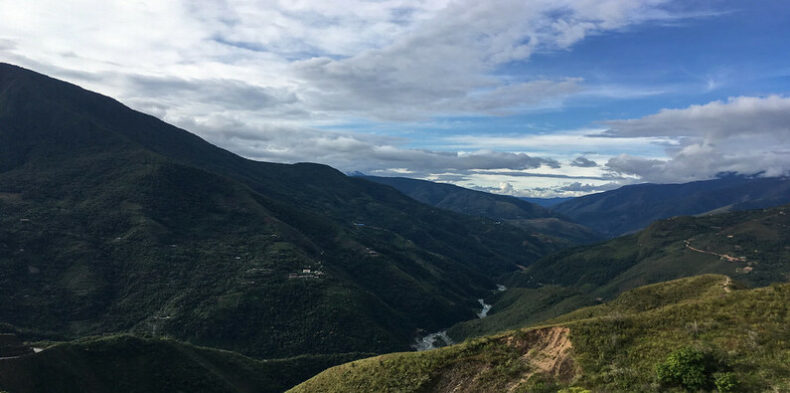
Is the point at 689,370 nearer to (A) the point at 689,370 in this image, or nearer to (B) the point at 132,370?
(A) the point at 689,370

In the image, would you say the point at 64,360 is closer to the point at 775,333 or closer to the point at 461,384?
the point at 461,384

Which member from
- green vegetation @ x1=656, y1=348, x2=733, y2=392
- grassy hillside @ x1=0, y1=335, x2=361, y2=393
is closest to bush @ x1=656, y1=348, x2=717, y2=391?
green vegetation @ x1=656, y1=348, x2=733, y2=392

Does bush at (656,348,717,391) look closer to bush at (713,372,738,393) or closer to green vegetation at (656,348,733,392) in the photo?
green vegetation at (656,348,733,392)

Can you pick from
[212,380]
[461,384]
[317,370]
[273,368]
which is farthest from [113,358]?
[461,384]

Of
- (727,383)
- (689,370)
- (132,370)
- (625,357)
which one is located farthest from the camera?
(132,370)

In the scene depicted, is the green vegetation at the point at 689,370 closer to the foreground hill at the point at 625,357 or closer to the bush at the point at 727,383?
the foreground hill at the point at 625,357

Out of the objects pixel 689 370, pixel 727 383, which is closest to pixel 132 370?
pixel 689 370

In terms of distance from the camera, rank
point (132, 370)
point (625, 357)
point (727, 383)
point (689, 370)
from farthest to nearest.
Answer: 1. point (132, 370)
2. point (625, 357)
3. point (689, 370)
4. point (727, 383)
